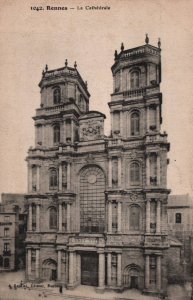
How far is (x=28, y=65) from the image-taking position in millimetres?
17906

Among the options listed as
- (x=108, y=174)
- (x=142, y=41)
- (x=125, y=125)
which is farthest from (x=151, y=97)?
(x=108, y=174)

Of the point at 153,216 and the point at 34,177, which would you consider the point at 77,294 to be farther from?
the point at 34,177

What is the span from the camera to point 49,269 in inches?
893

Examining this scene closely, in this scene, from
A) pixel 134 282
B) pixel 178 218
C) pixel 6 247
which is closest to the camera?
pixel 134 282

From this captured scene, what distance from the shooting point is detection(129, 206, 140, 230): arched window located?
2084cm

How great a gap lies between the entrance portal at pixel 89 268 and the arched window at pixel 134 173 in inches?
256

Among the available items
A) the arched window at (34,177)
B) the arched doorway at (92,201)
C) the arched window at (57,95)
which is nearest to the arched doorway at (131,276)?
the arched doorway at (92,201)

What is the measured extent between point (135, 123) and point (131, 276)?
1173 centimetres

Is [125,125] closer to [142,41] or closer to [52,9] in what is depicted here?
[142,41]

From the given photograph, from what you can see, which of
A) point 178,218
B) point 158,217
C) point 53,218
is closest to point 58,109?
point 53,218

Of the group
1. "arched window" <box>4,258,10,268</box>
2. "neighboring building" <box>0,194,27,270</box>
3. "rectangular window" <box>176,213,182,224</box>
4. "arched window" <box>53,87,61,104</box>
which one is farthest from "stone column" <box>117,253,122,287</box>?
"arched window" <box>53,87,61,104</box>

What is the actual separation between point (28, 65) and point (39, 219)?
12.5 m

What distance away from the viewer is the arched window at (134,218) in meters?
20.8

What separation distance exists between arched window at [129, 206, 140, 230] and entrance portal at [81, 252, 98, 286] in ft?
12.4
